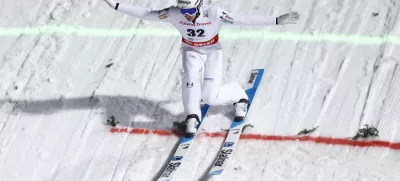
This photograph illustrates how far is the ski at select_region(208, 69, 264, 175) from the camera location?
27.1 feet

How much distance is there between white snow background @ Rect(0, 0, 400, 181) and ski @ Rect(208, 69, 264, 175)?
10 centimetres

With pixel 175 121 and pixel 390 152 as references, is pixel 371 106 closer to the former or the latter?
pixel 390 152

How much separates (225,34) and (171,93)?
Answer: 56.5 inches

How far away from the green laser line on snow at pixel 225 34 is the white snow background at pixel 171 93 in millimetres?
38

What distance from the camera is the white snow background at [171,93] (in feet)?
27.8

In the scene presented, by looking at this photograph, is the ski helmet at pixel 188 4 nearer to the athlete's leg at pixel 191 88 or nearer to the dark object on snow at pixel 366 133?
the athlete's leg at pixel 191 88

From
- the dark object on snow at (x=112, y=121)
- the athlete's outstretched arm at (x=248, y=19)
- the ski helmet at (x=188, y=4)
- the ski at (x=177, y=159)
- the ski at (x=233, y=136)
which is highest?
the ski helmet at (x=188, y=4)

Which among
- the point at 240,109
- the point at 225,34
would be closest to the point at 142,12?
the point at 240,109

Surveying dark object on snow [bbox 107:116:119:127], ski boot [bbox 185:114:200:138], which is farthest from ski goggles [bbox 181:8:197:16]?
Result: dark object on snow [bbox 107:116:119:127]

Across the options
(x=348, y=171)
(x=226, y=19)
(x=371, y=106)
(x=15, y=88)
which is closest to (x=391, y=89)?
(x=371, y=106)

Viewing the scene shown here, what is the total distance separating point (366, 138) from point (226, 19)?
220cm

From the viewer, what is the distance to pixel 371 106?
30.0ft

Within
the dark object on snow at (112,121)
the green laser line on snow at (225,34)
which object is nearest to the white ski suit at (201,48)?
the dark object on snow at (112,121)

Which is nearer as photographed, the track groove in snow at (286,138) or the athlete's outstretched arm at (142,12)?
the athlete's outstretched arm at (142,12)
